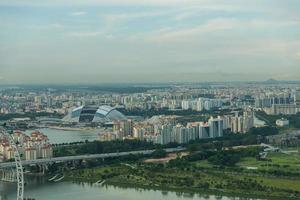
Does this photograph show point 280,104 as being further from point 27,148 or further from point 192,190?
point 192,190

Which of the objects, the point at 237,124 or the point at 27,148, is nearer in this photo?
the point at 27,148

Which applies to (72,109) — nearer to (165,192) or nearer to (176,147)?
(176,147)

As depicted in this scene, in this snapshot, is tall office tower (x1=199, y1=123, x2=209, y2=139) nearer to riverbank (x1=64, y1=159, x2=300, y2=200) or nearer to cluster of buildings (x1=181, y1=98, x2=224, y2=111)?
riverbank (x1=64, y1=159, x2=300, y2=200)

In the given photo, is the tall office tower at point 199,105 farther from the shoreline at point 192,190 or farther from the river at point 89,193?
the river at point 89,193

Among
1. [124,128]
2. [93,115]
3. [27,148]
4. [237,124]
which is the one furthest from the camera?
[93,115]

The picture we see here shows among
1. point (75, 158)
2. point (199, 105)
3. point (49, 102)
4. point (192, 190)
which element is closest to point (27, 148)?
point (75, 158)
